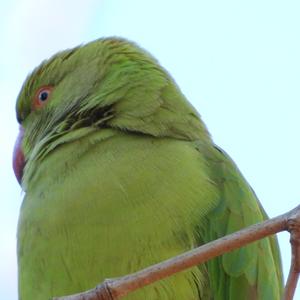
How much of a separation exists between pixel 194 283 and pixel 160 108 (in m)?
0.97

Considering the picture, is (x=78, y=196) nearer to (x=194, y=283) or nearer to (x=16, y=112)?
(x=194, y=283)

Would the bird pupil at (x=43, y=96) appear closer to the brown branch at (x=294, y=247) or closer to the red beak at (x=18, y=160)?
the red beak at (x=18, y=160)

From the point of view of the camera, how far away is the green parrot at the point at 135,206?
2740 millimetres

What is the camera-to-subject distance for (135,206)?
280cm

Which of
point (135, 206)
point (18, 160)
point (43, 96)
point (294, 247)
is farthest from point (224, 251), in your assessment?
point (43, 96)

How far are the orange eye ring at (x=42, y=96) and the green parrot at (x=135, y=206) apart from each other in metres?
0.49

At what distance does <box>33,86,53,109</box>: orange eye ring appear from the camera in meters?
3.96

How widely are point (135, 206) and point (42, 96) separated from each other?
1.39m

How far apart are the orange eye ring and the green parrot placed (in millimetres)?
487

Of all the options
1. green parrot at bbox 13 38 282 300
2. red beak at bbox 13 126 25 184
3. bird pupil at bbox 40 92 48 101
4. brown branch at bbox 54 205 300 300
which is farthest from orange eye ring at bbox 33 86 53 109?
brown branch at bbox 54 205 300 300

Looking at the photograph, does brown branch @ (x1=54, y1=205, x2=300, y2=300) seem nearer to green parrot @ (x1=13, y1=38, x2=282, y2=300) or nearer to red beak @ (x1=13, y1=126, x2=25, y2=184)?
green parrot @ (x1=13, y1=38, x2=282, y2=300)

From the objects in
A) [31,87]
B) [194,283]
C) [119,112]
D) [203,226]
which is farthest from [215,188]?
[31,87]

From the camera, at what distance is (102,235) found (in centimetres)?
278

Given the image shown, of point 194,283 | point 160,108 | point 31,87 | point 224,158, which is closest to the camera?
point 194,283
